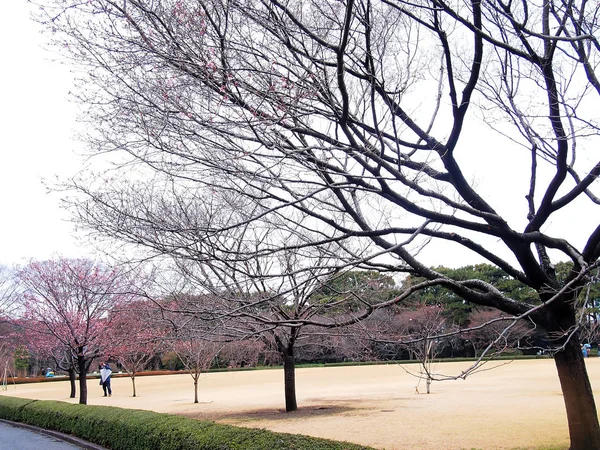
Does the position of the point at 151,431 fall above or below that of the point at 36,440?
above

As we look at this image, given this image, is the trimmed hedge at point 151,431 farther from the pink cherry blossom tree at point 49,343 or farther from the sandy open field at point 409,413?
the pink cherry blossom tree at point 49,343

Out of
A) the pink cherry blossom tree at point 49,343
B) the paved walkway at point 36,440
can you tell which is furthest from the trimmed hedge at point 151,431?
the pink cherry blossom tree at point 49,343

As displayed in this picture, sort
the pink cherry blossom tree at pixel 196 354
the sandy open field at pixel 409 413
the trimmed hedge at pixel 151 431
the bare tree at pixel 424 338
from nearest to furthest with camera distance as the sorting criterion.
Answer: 1. the bare tree at pixel 424 338
2. the trimmed hedge at pixel 151 431
3. the sandy open field at pixel 409 413
4. the pink cherry blossom tree at pixel 196 354

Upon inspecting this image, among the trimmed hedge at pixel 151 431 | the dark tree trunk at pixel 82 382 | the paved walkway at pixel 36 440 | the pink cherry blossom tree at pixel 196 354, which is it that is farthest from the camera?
the pink cherry blossom tree at pixel 196 354

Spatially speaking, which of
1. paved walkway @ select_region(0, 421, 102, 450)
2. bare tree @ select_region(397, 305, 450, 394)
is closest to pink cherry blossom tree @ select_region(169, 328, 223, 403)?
paved walkway @ select_region(0, 421, 102, 450)

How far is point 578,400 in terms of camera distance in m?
7.04

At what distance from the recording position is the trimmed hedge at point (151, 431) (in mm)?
6484

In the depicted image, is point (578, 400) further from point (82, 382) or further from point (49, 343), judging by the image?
point (49, 343)

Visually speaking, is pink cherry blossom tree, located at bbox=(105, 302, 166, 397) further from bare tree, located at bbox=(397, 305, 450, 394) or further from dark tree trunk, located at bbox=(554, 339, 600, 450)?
dark tree trunk, located at bbox=(554, 339, 600, 450)

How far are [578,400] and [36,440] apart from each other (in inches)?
410

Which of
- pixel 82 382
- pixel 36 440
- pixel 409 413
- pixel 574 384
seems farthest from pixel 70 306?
pixel 574 384

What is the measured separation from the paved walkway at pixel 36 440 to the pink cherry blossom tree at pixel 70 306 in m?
3.59

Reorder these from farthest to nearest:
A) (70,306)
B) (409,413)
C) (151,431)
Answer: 1. (70,306)
2. (409,413)
3. (151,431)

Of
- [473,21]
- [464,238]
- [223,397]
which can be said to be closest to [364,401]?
[223,397]
